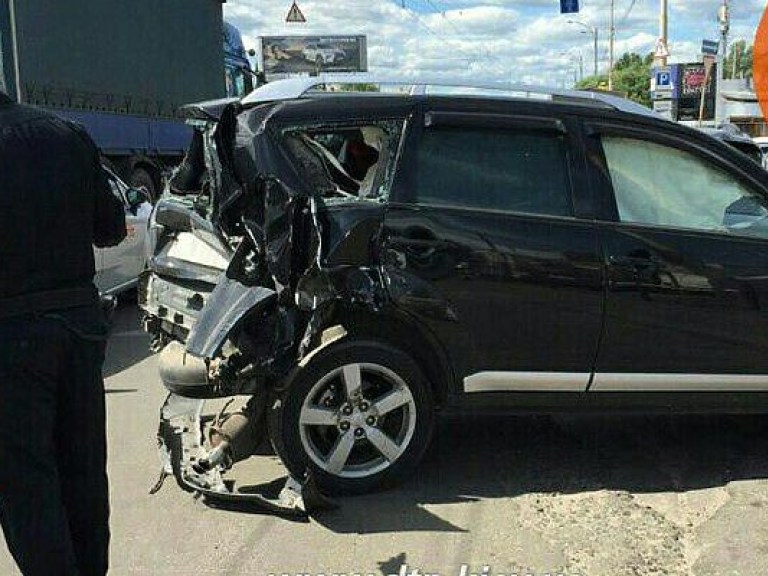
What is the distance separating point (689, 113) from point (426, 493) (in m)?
35.3

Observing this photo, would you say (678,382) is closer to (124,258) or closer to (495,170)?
(495,170)

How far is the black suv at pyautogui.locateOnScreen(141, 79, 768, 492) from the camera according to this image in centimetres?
411

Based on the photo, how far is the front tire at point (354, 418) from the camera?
414 cm

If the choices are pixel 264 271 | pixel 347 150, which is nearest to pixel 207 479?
pixel 264 271

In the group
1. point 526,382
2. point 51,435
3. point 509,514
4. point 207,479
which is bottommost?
point 509,514

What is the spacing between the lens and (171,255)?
4.72 meters

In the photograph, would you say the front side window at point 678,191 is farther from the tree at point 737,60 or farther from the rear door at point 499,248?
the tree at point 737,60

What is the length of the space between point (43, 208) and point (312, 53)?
66983mm

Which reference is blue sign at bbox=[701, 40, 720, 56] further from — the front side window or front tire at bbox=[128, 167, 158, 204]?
the front side window

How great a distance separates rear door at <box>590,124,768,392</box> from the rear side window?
0.23m

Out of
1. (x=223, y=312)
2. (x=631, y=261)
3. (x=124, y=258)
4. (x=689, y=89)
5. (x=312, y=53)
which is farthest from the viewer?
(x=312, y=53)

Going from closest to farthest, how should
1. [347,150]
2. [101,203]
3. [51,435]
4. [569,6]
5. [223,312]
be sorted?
[51,435]
[101,203]
[223,312]
[347,150]
[569,6]

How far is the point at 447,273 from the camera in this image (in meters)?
4.17

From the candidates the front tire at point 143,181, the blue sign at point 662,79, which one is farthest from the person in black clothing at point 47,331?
the blue sign at point 662,79
